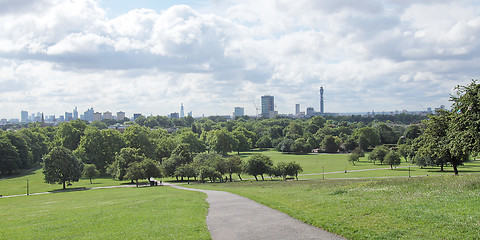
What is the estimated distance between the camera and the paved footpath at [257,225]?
1375cm

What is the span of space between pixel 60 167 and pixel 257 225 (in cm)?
5379

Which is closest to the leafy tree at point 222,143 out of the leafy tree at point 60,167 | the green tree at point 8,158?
the green tree at point 8,158

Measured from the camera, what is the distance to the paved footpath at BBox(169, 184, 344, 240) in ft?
45.1

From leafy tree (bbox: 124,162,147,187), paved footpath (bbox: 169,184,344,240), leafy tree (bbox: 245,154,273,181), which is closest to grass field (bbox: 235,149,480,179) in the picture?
leafy tree (bbox: 245,154,273,181)

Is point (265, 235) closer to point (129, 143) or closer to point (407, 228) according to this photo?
point (407, 228)

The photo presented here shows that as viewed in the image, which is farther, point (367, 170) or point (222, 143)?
point (222, 143)

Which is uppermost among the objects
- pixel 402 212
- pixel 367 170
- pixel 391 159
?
pixel 402 212

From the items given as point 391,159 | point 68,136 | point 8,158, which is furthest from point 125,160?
point 391,159

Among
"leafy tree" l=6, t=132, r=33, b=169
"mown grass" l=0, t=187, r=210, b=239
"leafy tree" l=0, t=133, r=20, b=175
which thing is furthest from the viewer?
"leafy tree" l=6, t=132, r=33, b=169

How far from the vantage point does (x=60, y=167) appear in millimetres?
57812

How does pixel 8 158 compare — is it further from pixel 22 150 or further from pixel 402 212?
pixel 402 212

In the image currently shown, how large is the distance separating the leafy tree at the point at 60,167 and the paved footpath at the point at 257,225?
48643 millimetres

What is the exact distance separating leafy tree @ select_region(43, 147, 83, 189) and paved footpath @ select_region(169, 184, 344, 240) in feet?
160

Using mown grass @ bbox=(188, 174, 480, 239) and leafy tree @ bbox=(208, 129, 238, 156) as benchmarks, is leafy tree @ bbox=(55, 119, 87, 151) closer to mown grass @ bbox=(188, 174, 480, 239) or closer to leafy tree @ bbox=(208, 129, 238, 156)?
leafy tree @ bbox=(208, 129, 238, 156)
